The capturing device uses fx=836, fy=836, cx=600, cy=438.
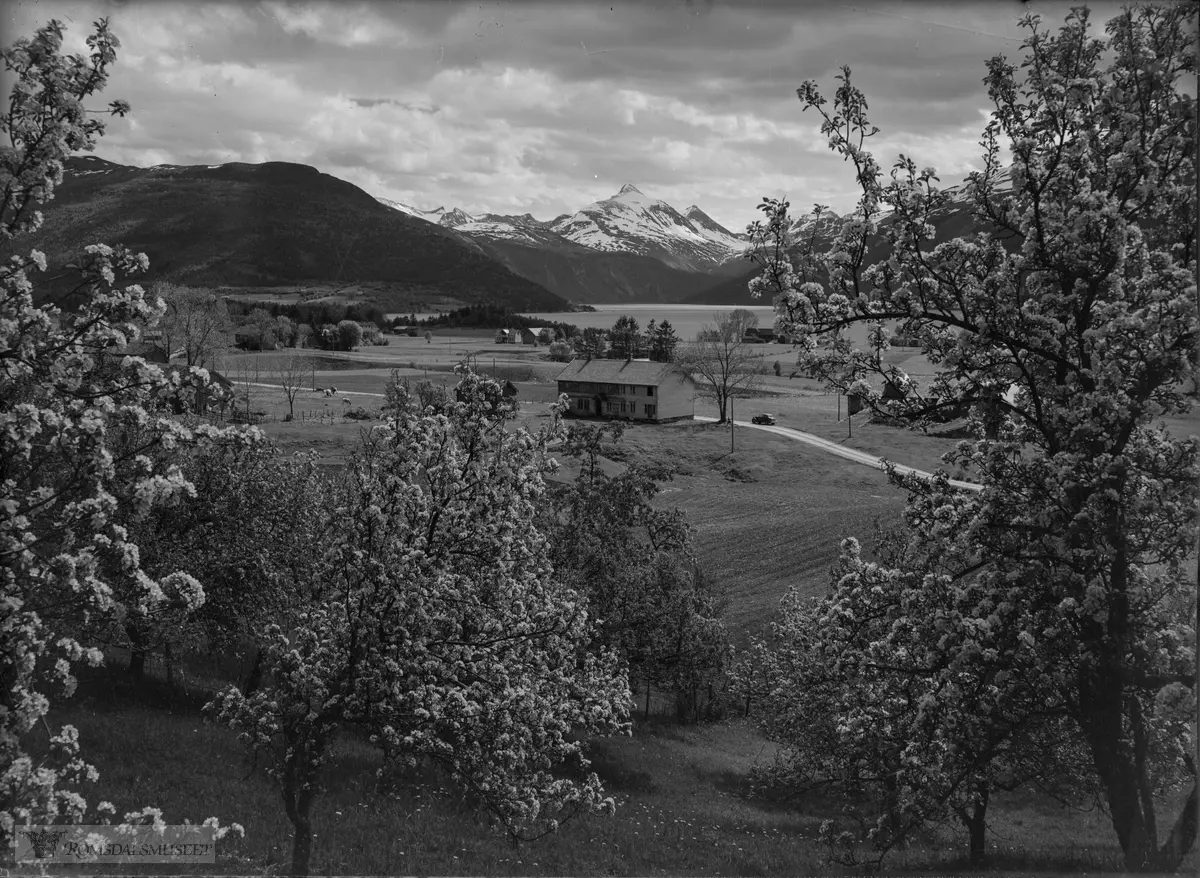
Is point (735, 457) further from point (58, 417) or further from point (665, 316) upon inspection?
point (58, 417)

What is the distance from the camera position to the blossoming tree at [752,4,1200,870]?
6.49 metres

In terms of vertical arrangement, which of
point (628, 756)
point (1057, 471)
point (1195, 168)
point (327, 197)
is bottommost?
point (628, 756)

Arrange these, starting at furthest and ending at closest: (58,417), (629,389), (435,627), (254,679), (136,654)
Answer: (629,389)
(254,679)
(136,654)
(435,627)
(58,417)

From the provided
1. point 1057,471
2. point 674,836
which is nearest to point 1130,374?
point 1057,471

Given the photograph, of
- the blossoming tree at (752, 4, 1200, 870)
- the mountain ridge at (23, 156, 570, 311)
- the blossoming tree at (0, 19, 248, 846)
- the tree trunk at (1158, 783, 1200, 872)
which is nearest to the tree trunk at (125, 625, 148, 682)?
the blossoming tree at (0, 19, 248, 846)

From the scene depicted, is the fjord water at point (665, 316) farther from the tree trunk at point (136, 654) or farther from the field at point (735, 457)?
the tree trunk at point (136, 654)

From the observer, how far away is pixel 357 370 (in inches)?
1829

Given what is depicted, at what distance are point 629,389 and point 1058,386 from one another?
50.1 metres

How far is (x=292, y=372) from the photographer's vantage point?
49094mm

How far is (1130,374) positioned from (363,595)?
274 inches

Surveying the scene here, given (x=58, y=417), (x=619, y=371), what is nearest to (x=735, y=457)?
(x=619, y=371)

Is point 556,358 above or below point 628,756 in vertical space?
above

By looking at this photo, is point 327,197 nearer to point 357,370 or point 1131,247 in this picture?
point 357,370

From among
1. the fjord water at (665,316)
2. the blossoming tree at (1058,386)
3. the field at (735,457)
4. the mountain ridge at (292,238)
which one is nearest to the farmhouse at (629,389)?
the field at (735,457)
